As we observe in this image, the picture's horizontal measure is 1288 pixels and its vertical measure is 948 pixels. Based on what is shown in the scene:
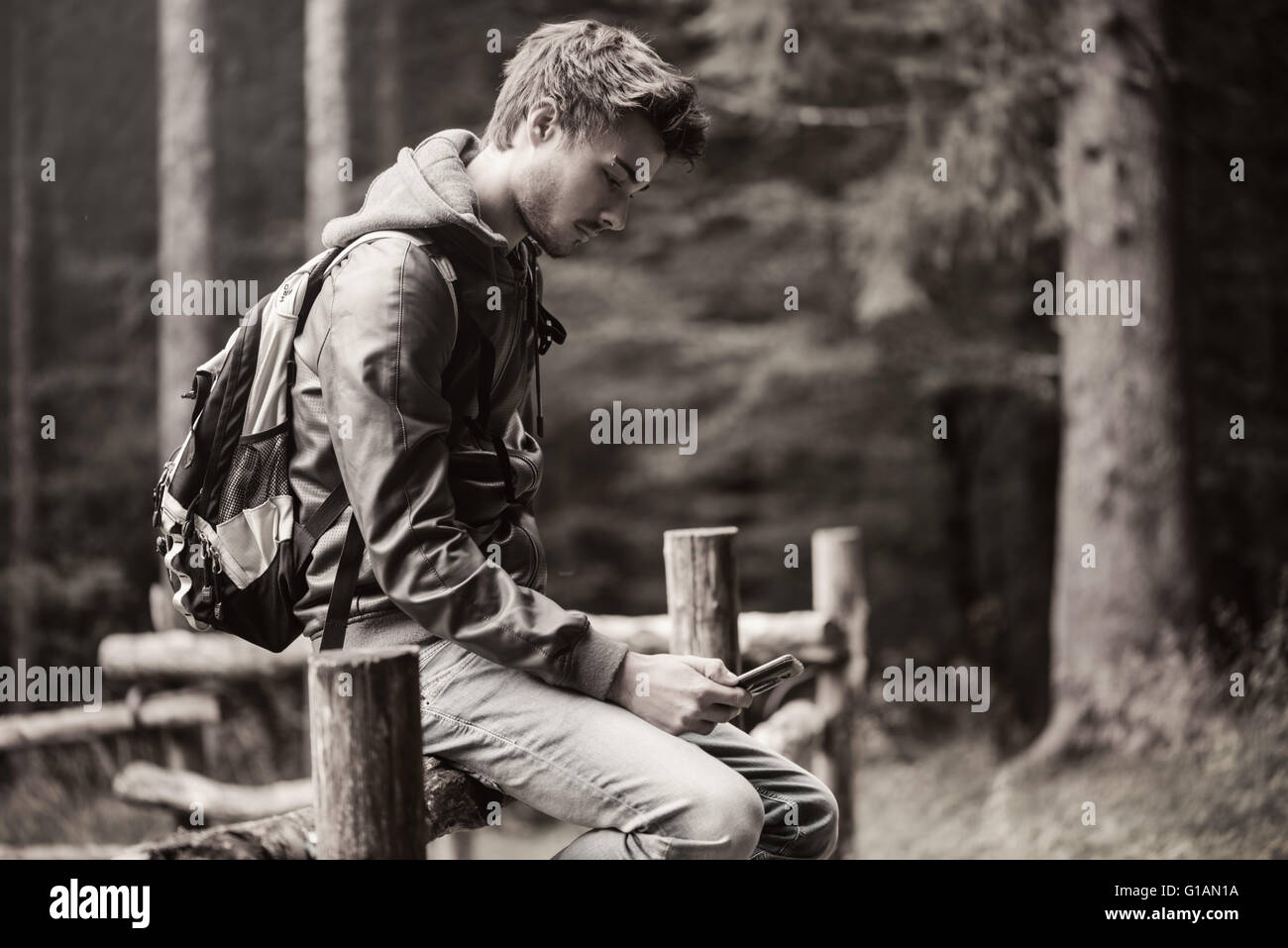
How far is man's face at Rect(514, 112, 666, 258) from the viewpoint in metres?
2.78

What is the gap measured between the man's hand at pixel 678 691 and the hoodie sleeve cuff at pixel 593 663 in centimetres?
2

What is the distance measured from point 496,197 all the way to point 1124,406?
18.3 ft

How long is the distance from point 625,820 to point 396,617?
0.62 metres

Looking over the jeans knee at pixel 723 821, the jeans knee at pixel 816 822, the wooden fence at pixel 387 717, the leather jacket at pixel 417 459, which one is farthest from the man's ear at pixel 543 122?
the jeans knee at pixel 816 822

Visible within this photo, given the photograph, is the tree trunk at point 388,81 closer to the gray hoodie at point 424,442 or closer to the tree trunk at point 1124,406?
the tree trunk at point 1124,406

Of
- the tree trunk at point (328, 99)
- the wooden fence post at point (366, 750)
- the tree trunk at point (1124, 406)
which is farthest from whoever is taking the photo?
the tree trunk at point (328, 99)

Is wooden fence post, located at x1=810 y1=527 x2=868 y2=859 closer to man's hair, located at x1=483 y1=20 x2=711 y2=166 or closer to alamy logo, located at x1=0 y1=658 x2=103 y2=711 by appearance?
man's hair, located at x1=483 y1=20 x2=711 y2=166

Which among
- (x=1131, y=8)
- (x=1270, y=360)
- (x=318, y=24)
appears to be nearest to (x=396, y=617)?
(x=1131, y=8)

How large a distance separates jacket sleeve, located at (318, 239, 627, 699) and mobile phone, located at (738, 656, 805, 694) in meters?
0.35

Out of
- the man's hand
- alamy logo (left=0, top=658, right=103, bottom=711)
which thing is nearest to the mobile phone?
the man's hand

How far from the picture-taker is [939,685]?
36.7ft

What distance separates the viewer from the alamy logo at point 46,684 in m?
10.2

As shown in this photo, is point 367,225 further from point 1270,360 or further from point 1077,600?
point 1270,360
